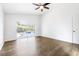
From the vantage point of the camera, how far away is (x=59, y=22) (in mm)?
1489

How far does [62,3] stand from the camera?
54.7 inches

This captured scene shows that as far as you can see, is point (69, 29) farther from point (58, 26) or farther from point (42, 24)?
point (42, 24)

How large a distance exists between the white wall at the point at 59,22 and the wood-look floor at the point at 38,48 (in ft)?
0.32

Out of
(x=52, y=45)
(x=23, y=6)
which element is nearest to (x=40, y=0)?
(x=23, y=6)

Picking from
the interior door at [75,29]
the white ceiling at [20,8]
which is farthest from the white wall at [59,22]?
the white ceiling at [20,8]

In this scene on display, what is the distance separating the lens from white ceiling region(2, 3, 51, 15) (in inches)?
54.4

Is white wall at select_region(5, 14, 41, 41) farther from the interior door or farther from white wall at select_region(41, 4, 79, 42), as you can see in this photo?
the interior door

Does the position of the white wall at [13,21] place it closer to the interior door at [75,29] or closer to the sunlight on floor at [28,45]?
the sunlight on floor at [28,45]

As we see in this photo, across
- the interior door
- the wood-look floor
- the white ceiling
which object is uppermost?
the white ceiling

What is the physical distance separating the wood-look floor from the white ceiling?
37 cm

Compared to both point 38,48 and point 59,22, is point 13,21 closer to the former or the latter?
point 38,48

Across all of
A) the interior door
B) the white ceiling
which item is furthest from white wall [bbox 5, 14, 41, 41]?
the interior door

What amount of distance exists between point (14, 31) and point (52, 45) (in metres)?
0.54

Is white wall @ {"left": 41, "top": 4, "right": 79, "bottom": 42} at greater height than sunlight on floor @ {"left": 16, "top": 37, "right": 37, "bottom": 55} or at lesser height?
greater
